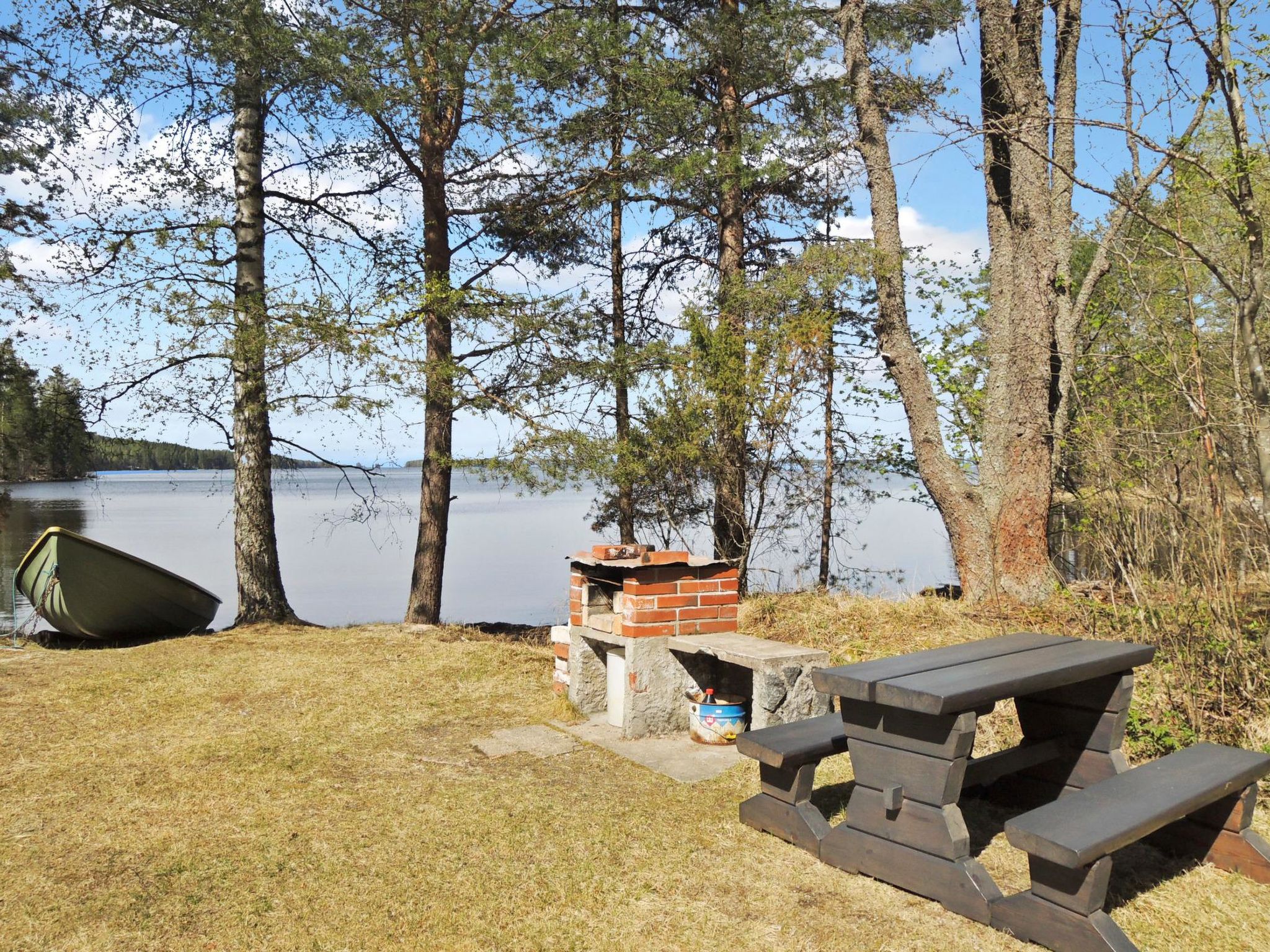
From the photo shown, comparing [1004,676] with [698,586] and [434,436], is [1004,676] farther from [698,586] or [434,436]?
[434,436]

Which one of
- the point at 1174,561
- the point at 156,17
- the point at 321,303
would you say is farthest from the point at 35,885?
the point at 156,17

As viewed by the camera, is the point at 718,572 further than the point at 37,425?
No

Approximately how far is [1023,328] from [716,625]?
3599 millimetres

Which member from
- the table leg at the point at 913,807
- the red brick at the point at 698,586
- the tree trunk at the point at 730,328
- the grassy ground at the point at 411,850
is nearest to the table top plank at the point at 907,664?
the table leg at the point at 913,807

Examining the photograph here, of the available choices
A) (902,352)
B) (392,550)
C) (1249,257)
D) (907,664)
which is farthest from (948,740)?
(392,550)

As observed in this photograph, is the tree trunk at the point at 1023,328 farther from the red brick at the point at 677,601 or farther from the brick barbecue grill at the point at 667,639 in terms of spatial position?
the red brick at the point at 677,601

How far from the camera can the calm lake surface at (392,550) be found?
9.54 metres

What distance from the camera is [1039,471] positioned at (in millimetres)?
6594

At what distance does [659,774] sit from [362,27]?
7.02 meters

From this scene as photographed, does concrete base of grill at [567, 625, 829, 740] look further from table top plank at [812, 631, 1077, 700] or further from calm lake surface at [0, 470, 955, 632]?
calm lake surface at [0, 470, 955, 632]

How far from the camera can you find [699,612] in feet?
15.7

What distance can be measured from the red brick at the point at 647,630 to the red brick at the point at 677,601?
0.10m

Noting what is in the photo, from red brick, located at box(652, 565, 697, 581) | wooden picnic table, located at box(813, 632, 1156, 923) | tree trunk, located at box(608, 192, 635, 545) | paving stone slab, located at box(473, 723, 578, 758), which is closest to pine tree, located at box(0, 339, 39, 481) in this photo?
tree trunk, located at box(608, 192, 635, 545)

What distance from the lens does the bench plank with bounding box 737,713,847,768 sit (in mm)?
3092
